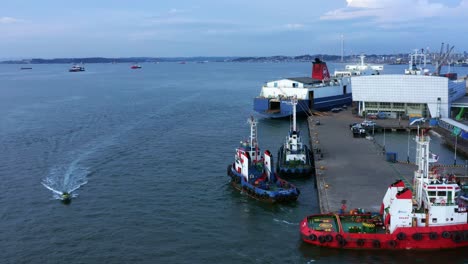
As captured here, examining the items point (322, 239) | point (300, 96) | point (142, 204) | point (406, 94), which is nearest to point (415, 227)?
point (322, 239)

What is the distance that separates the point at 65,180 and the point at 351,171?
23481 millimetres

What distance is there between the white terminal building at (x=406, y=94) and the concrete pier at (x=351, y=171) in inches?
544

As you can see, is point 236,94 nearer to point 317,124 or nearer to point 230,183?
point 317,124

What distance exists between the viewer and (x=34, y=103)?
97562mm

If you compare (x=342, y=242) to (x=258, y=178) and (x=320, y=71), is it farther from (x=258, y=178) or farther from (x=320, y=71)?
(x=320, y=71)

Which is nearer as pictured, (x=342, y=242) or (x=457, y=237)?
(x=457, y=237)

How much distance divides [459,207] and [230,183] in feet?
58.5

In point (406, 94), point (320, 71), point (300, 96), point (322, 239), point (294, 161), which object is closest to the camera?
point (322, 239)

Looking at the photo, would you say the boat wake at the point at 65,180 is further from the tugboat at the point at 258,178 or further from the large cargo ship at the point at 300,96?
the large cargo ship at the point at 300,96

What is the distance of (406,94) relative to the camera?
66.1 m

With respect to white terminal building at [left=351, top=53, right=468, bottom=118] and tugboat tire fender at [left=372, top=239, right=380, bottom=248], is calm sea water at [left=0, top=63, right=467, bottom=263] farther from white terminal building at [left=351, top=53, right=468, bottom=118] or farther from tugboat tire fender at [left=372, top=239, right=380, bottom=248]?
white terminal building at [left=351, top=53, right=468, bottom=118]

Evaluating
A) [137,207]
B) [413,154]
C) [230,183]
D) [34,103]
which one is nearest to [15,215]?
[137,207]

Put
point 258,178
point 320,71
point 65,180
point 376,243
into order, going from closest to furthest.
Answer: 1. point 376,243
2. point 258,178
3. point 65,180
4. point 320,71

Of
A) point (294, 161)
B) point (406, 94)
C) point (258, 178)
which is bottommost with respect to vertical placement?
point (258, 178)
